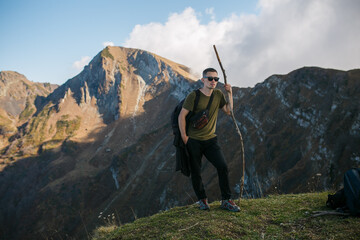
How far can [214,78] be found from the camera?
5105 mm

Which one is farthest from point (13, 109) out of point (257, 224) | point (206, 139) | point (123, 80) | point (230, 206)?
point (257, 224)

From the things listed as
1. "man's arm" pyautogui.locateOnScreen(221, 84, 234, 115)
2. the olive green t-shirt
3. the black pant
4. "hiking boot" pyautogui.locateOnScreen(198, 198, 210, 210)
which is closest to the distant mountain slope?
"hiking boot" pyautogui.locateOnScreen(198, 198, 210, 210)

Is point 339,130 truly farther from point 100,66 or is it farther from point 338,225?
point 100,66

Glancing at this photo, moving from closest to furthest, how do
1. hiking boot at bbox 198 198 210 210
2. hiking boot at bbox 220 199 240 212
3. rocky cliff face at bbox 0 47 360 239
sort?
hiking boot at bbox 220 199 240 212
hiking boot at bbox 198 198 210 210
rocky cliff face at bbox 0 47 360 239

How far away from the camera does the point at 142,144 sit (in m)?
75.2

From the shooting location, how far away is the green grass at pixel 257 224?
371 cm

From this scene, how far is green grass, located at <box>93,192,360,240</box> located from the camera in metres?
3.71

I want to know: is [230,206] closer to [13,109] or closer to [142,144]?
[142,144]

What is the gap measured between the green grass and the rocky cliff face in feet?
4.33

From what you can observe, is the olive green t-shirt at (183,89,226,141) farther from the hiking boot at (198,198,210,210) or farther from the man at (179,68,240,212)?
the hiking boot at (198,198,210,210)

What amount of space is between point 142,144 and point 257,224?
7255 centimetres

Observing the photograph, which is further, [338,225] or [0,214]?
[0,214]

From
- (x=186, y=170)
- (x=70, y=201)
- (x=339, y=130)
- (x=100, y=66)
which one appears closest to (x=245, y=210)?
(x=186, y=170)

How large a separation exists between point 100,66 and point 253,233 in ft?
504
